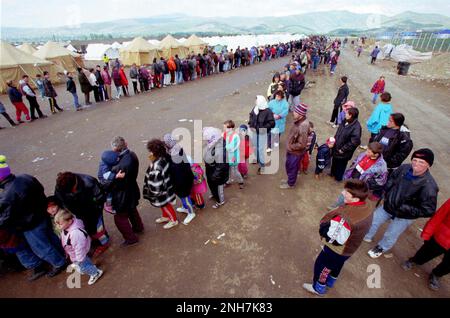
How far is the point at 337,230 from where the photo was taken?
7.79 feet

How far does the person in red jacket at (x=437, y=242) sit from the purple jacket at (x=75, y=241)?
4.59 metres

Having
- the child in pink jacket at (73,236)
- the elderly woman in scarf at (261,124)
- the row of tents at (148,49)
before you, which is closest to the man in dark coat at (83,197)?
the child in pink jacket at (73,236)

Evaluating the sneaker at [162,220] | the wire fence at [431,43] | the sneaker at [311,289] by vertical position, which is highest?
the wire fence at [431,43]

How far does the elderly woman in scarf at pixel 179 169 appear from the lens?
3494 mm

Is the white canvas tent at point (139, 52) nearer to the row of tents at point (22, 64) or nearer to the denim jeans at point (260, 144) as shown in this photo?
the row of tents at point (22, 64)

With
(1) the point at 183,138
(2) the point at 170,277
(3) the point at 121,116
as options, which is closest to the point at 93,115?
(3) the point at 121,116

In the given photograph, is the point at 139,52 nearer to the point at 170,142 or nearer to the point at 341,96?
the point at 341,96

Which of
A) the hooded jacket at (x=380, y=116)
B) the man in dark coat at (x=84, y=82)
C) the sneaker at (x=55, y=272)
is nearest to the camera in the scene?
the sneaker at (x=55, y=272)

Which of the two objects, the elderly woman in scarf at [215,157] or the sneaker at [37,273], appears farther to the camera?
the elderly woman in scarf at [215,157]

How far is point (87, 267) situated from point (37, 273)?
92 centimetres

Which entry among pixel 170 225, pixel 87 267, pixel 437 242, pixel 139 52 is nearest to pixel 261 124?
pixel 170 225

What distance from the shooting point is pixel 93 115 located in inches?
402

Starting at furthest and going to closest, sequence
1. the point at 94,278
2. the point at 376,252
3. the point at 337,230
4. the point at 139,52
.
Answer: the point at 139,52
the point at 376,252
the point at 94,278
the point at 337,230

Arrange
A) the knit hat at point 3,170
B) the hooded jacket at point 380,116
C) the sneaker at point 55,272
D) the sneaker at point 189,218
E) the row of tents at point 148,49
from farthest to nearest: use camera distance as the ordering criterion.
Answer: the row of tents at point 148,49 < the hooded jacket at point 380,116 < the sneaker at point 189,218 < the sneaker at point 55,272 < the knit hat at point 3,170
